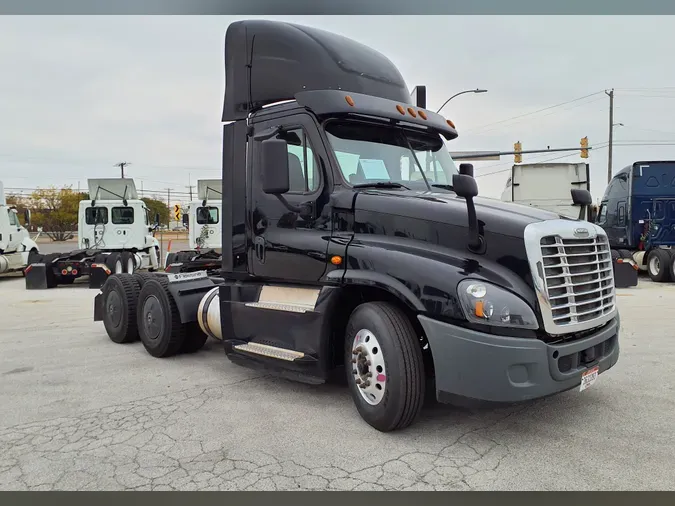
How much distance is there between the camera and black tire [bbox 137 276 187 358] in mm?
6758

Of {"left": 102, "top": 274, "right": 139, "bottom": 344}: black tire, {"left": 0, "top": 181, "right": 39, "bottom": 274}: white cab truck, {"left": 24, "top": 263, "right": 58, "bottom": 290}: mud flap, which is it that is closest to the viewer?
{"left": 102, "top": 274, "right": 139, "bottom": 344}: black tire

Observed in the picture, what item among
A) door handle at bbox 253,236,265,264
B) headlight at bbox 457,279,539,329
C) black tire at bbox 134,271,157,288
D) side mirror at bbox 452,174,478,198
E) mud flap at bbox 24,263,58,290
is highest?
side mirror at bbox 452,174,478,198

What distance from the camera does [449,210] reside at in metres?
4.25

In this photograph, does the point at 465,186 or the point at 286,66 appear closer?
the point at 465,186

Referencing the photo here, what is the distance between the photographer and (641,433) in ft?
13.9

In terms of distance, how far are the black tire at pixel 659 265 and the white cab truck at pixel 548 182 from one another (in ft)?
9.82

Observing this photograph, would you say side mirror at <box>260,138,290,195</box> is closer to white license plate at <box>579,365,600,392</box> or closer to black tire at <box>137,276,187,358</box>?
black tire at <box>137,276,187,358</box>

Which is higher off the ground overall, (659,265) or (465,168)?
(465,168)

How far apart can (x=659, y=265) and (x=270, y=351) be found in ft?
51.4

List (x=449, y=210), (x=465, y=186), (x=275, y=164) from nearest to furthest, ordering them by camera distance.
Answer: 1. (x=465, y=186)
2. (x=449, y=210)
3. (x=275, y=164)

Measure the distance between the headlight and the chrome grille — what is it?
0.22 m

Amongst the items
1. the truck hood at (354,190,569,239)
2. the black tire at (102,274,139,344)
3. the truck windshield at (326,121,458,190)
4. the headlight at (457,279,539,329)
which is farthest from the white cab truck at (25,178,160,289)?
the headlight at (457,279,539,329)

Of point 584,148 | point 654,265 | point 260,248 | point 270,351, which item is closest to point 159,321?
point 260,248

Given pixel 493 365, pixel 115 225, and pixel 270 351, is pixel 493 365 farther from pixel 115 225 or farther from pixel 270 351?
pixel 115 225
